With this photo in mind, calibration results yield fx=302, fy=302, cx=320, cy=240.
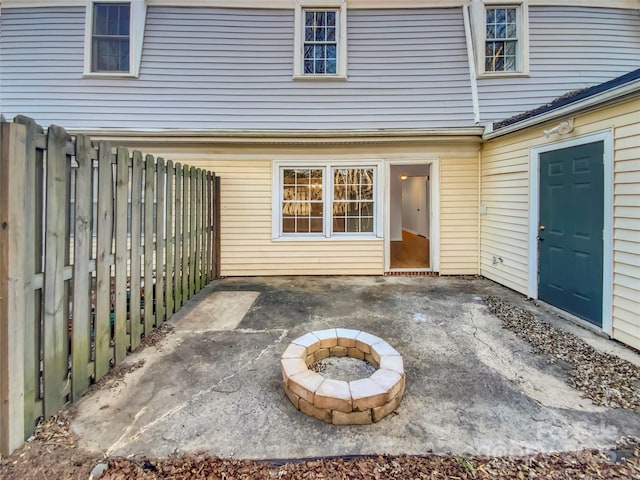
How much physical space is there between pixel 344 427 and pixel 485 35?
23.0 ft

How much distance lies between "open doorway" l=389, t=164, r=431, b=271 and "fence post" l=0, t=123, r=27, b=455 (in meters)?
5.33

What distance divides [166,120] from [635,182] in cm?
665

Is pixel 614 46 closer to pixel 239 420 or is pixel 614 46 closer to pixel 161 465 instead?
pixel 239 420

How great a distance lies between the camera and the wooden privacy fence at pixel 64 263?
5.44 feet

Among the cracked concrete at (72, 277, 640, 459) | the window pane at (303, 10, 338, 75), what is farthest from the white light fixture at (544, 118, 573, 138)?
the window pane at (303, 10, 338, 75)

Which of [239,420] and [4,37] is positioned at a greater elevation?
[4,37]

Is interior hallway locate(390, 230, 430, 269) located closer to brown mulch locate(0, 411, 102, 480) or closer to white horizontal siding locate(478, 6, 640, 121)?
white horizontal siding locate(478, 6, 640, 121)

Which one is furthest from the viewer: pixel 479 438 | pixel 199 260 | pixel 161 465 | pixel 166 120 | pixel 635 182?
pixel 166 120

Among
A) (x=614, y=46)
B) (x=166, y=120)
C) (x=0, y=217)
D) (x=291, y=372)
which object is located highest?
(x=614, y=46)

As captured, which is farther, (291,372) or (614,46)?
(614,46)

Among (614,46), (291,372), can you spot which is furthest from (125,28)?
(614,46)

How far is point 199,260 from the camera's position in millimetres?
4719

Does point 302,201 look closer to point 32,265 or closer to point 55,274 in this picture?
point 55,274

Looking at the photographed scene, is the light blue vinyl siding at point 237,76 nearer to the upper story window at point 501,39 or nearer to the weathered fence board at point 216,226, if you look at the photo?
the upper story window at point 501,39
